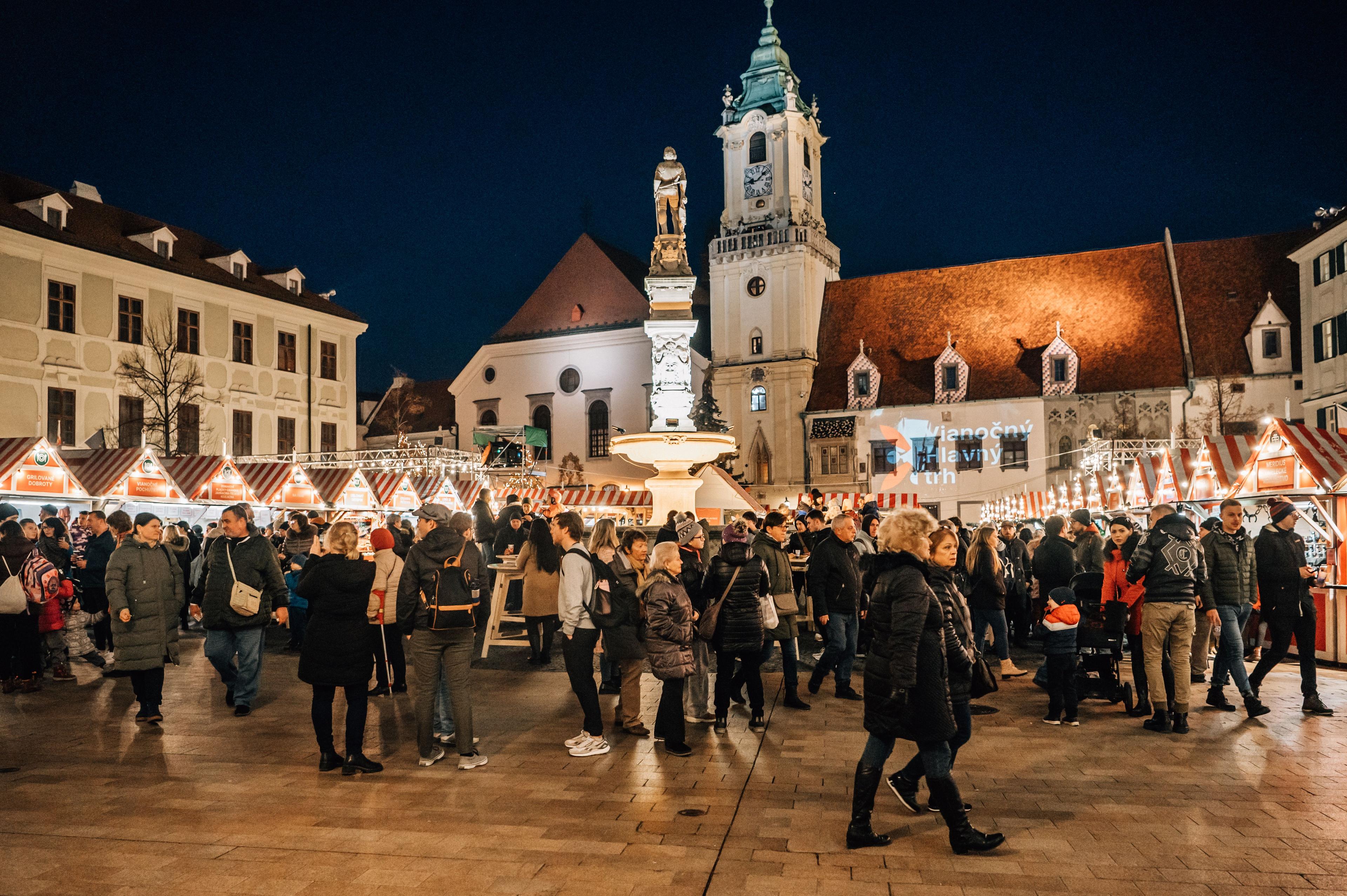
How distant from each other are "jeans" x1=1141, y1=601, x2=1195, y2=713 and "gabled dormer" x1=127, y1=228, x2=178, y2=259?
34949 millimetres

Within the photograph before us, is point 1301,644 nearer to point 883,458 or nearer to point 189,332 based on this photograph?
point 189,332

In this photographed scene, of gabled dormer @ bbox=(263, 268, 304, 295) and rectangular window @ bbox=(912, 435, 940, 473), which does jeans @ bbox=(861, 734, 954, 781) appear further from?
rectangular window @ bbox=(912, 435, 940, 473)

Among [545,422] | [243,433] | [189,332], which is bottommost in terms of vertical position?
[243,433]

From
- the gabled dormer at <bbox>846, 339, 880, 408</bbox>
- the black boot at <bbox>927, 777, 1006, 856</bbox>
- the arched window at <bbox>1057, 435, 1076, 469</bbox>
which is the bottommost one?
the black boot at <bbox>927, 777, 1006, 856</bbox>

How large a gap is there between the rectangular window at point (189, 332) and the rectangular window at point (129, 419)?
2.38 metres

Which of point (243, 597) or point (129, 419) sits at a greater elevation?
point (129, 419)

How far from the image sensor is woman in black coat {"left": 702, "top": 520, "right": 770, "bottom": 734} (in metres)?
8.16

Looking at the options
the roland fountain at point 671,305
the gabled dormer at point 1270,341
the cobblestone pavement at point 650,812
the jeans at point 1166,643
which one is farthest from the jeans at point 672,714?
the gabled dormer at point 1270,341

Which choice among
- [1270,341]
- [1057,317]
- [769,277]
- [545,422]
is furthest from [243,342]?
[1270,341]

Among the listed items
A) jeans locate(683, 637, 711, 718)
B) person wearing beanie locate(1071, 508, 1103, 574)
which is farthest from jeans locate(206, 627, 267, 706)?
person wearing beanie locate(1071, 508, 1103, 574)

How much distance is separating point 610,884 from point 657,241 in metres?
17.2

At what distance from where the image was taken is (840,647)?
→ 31.9ft

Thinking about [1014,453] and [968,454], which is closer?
[1014,453]

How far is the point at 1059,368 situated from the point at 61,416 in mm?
39171
